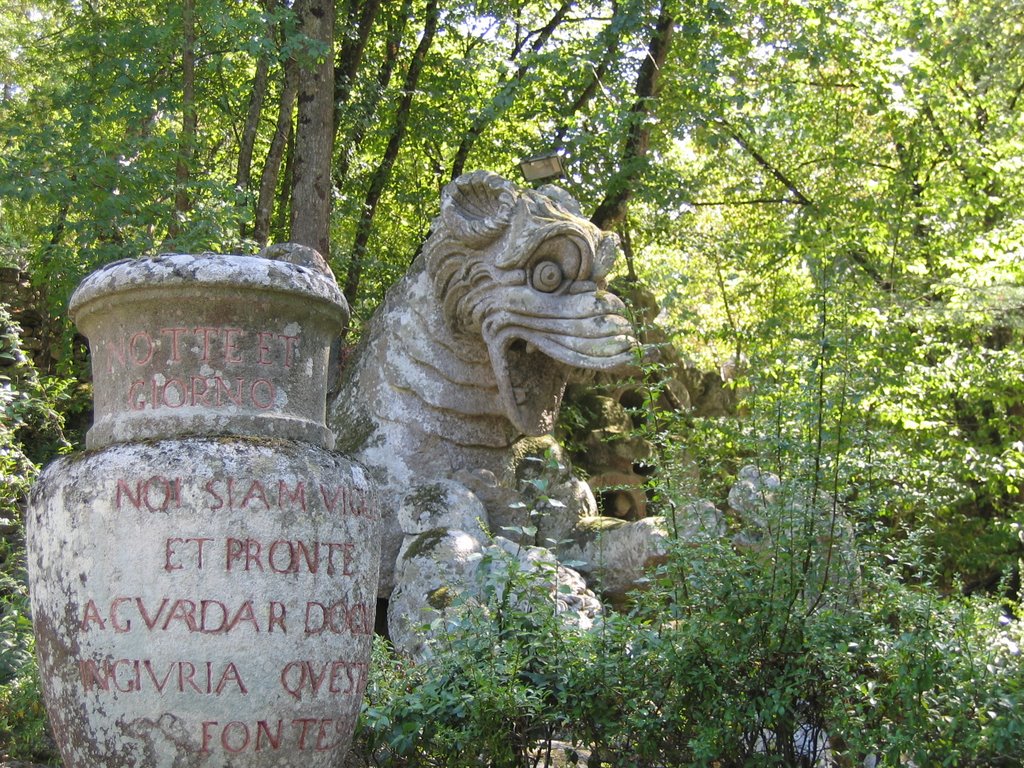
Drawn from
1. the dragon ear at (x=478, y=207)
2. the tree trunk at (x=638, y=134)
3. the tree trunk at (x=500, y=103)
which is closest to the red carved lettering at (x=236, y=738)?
the dragon ear at (x=478, y=207)

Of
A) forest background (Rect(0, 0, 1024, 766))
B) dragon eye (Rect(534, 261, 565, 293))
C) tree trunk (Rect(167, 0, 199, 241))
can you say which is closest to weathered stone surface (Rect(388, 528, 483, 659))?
forest background (Rect(0, 0, 1024, 766))

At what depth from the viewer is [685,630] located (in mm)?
3250

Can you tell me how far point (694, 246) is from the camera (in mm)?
10398

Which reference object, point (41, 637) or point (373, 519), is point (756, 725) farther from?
point (41, 637)

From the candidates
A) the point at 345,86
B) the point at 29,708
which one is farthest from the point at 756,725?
the point at 345,86

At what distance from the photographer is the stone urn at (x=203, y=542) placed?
2.70 metres

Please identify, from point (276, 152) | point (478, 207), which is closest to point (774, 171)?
point (276, 152)

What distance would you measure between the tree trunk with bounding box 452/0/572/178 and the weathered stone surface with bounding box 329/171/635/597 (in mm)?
2563

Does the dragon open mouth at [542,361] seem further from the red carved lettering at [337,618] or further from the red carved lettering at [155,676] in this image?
the red carved lettering at [155,676]

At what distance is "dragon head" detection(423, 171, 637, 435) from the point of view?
457 centimetres

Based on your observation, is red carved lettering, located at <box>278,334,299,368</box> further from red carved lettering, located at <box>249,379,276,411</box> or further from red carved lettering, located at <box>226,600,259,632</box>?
red carved lettering, located at <box>226,600,259,632</box>

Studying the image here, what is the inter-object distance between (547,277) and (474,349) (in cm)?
46

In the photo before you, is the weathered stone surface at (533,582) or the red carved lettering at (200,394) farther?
the weathered stone surface at (533,582)

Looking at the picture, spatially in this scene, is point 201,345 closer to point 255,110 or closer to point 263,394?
point 263,394
